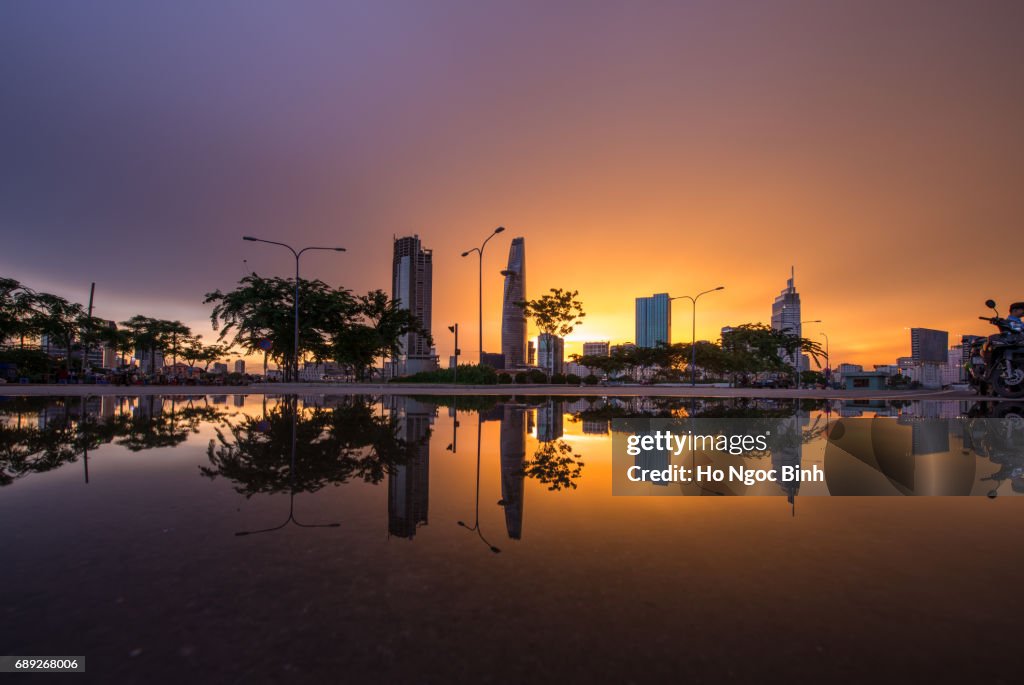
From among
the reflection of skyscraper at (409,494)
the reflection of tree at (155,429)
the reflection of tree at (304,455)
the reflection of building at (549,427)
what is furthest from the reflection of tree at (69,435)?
the reflection of building at (549,427)

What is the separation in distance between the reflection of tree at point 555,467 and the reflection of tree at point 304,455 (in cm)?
194

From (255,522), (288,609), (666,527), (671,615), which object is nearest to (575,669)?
(671,615)

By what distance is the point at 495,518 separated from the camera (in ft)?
14.5

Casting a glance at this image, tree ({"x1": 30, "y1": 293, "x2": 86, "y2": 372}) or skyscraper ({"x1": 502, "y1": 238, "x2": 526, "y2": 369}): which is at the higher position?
skyscraper ({"x1": 502, "y1": 238, "x2": 526, "y2": 369})

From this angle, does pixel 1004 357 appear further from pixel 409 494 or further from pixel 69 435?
pixel 69 435

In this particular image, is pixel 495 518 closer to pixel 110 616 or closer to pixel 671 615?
pixel 671 615

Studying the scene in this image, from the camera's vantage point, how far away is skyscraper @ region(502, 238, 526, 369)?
14388 centimetres

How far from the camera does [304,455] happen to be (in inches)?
302

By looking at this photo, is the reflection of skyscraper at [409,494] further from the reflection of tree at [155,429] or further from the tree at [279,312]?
the tree at [279,312]

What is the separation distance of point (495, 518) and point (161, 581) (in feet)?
8.08

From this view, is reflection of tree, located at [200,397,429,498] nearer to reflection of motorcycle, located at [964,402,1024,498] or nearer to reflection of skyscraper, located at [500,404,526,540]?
reflection of skyscraper, located at [500,404,526,540]

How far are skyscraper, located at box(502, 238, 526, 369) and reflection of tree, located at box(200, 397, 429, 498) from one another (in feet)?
393

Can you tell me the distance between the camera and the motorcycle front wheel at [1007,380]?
992 inches

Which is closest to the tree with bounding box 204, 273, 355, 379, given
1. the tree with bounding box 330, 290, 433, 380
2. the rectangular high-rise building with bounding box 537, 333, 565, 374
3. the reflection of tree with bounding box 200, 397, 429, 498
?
the tree with bounding box 330, 290, 433, 380
